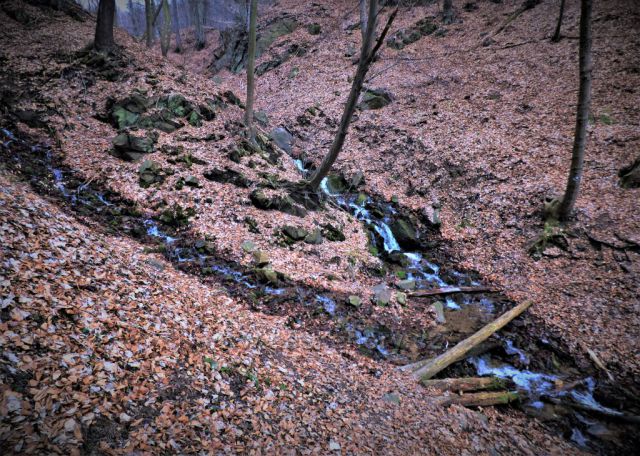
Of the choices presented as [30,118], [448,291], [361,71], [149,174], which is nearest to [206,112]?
[149,174]

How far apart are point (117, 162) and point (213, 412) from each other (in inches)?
375

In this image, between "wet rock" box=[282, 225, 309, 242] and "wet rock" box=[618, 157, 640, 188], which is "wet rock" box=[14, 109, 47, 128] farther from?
"wet rock" box=[618, 157, 640, 188]

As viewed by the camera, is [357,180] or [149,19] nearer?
[357,180]

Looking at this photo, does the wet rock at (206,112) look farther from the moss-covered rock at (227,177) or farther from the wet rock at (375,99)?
the wet rock at (375,99)

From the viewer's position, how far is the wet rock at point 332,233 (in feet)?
34.5

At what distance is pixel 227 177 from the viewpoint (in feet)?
36.1

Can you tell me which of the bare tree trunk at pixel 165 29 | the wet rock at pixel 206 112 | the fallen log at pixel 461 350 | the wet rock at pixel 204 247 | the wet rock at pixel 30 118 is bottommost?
the fallen log at pixel 461 350

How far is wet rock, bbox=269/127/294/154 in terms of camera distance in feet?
51.8

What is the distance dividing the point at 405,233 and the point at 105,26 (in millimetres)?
16718

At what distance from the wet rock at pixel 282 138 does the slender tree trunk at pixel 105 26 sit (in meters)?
8.52

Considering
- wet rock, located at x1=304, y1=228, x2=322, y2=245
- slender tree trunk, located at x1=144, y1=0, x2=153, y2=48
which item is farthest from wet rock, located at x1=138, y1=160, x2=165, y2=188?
slender tree trunk, located at x1=144, y1=0, x2=153, y2=48

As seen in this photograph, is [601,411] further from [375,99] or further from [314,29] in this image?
[314,29]

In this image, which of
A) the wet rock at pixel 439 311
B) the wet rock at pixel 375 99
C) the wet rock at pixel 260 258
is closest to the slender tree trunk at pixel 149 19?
the wet rock at pixel 375 99

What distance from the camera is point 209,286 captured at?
283 inches
